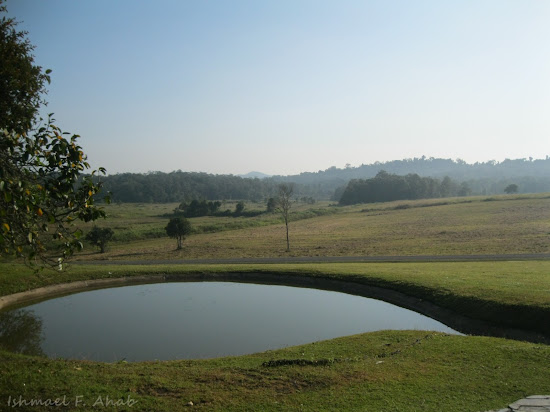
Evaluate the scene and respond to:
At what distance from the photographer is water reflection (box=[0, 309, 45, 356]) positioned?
703 inches

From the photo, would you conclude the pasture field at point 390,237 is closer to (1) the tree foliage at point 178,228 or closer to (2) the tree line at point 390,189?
(1) the tree foliage at point 178,228

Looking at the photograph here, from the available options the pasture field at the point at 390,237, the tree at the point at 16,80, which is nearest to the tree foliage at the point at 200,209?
the pasture field at the point at 390,237

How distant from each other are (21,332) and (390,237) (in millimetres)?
48373

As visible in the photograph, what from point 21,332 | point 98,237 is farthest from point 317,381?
point 98,237

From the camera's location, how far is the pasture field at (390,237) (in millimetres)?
46312

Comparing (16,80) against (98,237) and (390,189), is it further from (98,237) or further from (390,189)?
(390,189)

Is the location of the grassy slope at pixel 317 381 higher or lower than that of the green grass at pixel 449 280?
higher

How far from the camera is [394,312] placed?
22875mm

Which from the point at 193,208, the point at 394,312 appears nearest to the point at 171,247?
the point at 394,312

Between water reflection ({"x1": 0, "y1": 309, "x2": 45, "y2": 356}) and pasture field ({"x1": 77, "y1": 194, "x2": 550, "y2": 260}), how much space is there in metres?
24.0

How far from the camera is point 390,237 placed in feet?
194

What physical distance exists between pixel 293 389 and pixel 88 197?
261 inches

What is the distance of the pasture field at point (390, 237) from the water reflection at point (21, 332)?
78.8ft

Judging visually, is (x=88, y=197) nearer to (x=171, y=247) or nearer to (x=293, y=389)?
(x=293, y=389)
